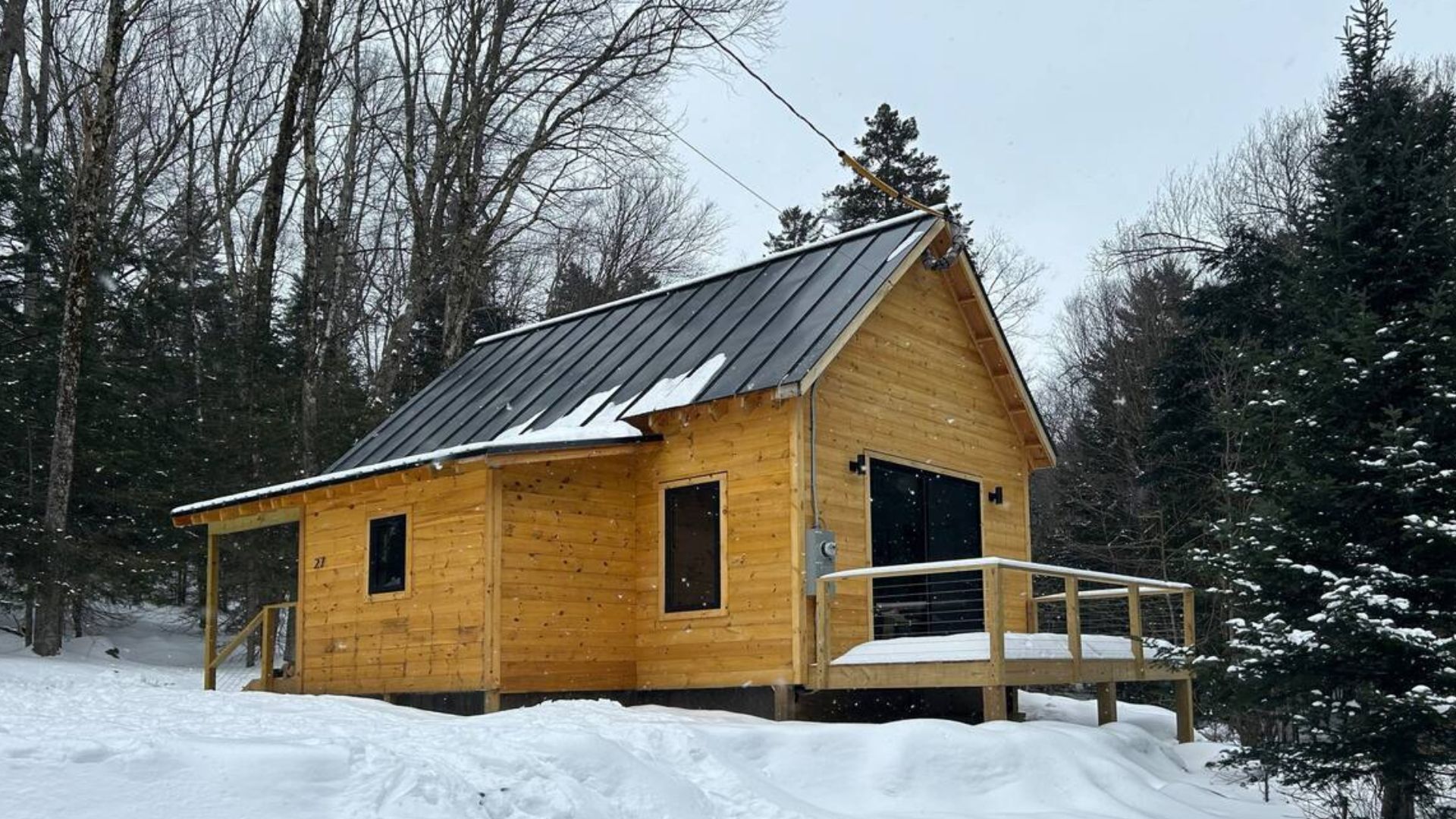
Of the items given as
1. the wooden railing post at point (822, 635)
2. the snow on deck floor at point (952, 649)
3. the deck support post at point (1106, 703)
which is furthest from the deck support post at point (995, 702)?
the deck support post at point (1106, 703)

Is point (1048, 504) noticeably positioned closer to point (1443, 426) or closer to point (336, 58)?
point (336, 58)

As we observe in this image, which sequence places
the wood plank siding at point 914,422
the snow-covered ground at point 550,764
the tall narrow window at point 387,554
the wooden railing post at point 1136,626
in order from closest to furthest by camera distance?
the snow-covered ground at point 550,764, the wood plank siding at point 914,422, the wooden railing post at point 1136,626, the tall narrow window at point 387,554

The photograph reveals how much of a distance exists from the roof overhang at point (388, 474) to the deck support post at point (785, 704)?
287 cm

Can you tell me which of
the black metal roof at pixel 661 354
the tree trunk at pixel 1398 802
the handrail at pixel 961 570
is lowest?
the tree trunk at pixel 1398 802

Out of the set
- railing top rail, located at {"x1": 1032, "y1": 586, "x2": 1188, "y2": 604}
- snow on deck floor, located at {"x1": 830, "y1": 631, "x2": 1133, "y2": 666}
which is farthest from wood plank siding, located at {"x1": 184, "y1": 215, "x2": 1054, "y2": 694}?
railing top rail, located at {"x1": 1032, "y1": 586, "x2": 1188, "y2": 604}

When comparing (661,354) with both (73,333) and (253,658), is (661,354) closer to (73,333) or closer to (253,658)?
(73,333)

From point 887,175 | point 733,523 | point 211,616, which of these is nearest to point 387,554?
point 211,616

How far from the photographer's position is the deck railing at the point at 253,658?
16078 mm

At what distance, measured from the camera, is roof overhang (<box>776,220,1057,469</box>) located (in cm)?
1374

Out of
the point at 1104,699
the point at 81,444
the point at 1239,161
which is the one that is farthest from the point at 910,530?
the point at 1239,161

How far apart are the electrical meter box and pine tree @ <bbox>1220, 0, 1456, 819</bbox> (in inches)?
141

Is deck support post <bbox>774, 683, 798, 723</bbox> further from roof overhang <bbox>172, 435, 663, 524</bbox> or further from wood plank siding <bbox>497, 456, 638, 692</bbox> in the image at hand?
roof overhang <bbox>172, 435, 663, 524</bbox>

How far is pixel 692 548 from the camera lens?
1309 centimetres

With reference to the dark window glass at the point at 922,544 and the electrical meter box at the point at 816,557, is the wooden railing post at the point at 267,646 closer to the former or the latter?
the electrical meter box at the point at 816,557
